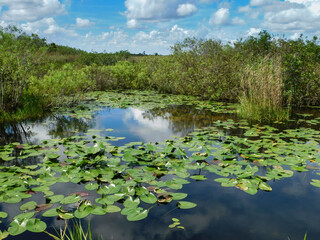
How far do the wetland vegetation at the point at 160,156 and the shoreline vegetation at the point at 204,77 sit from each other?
0.16 ft

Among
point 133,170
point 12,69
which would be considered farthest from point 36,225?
point 12,69

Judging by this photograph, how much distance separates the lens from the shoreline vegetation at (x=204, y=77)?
21.1 feet

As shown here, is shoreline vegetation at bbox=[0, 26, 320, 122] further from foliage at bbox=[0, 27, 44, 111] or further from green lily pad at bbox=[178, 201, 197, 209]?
green lily pad at bbox=[178, 201, 197, 209]

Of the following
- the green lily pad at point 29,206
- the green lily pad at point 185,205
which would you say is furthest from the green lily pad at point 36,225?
the green lily pad at point 185,205

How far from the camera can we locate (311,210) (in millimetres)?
2668

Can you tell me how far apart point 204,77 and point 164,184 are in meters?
7.29

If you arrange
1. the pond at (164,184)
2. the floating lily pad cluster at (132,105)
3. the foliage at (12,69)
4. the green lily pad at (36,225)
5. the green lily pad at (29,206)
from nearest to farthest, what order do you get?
the green lily pad at (36,225) → the pond at (164,184) → the green lily pad at (29,206) → the foliage at (12,69) → the floating lily pad cluster at (132,105)

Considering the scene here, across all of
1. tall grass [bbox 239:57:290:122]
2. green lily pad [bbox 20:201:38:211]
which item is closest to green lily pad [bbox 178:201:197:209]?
green lily pad [bbox 20:201:38:211]

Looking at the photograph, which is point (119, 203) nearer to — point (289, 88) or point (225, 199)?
Result: point (225, 199)

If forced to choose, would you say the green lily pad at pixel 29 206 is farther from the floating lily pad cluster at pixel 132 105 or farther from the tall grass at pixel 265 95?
the tall grass at pixel 265 95

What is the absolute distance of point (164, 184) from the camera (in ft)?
9.94

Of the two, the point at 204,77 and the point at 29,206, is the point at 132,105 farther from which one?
the point at 29,206

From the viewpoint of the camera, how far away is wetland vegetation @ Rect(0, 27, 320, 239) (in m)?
2.45

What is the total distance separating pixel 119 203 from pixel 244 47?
9633mm
